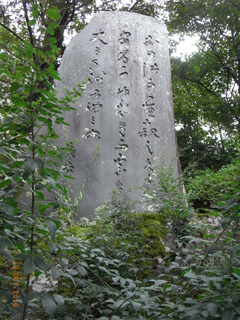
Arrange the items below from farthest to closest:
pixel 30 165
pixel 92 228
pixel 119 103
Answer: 1. pixel 119 103
2. pixel 92 228
3. pixel 30 165

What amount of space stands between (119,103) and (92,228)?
225cm

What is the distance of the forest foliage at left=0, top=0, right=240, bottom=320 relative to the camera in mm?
1112

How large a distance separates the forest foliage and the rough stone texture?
1.04 ft

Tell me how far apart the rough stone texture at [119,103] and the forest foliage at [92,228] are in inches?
12.5

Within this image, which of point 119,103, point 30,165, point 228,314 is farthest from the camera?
point 119,103

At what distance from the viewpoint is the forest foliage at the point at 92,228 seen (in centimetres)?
111

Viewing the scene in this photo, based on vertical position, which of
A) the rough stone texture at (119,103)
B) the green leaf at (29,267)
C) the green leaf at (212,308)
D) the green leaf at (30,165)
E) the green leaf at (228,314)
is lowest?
the green leaf at (228,314)

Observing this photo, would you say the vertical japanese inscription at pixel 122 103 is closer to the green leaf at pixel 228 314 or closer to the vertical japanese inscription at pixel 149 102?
the vertical japanese inscription at pixel 149 102

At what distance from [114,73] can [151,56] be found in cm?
66

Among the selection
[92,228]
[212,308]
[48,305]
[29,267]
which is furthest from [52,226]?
[92,228]

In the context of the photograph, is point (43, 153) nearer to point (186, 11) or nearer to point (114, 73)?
point (114, 73)

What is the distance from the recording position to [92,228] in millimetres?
2158

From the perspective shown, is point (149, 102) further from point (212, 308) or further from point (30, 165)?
point (212, 308)

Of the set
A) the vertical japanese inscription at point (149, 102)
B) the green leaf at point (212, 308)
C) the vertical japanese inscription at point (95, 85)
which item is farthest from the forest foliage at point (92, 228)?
the vertical japanese inscription at point (149, 102)
